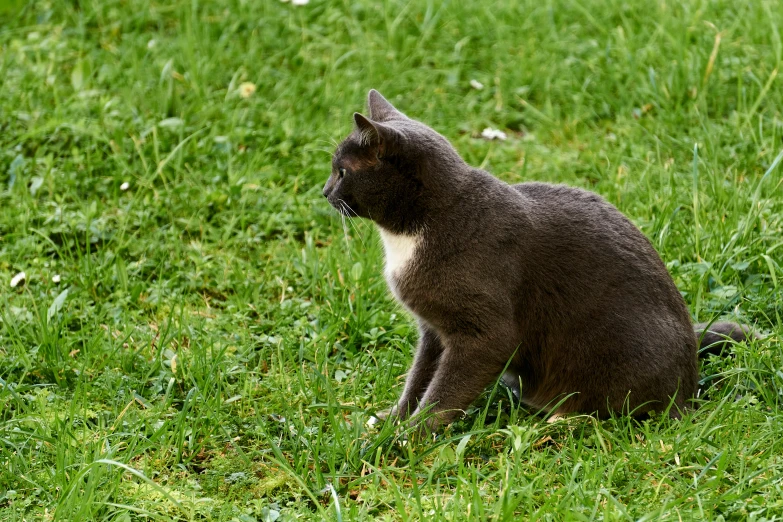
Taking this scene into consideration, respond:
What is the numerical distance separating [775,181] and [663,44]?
1.43 metres

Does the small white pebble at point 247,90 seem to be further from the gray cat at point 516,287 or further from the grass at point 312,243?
the gray cat at point 516,287

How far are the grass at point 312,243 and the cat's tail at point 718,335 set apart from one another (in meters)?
0.07

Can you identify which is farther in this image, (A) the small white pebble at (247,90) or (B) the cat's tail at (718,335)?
(A) the small white pebble at (247,90)

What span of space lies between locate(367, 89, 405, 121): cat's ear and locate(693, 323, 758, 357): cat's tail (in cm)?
138

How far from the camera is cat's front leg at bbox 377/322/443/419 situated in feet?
11.7

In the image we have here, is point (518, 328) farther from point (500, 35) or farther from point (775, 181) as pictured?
point (500, 35)

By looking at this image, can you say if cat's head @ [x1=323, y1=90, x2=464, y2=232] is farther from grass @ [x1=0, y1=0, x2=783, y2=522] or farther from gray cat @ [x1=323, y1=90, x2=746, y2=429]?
grass @ [x1=0, y1=0, x2=783, y2=522]

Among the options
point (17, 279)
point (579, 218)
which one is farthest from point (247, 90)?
point (579, 218)

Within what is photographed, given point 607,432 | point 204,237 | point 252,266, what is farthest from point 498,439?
point 204,237

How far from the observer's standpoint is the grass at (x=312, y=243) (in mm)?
3018

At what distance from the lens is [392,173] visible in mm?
3396

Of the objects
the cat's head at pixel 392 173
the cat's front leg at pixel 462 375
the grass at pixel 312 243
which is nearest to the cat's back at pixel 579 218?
the cat's head at pixel 392 173

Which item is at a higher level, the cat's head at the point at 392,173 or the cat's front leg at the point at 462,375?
the cat's head at the point at 392,173

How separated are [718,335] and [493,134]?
2.10 metres
